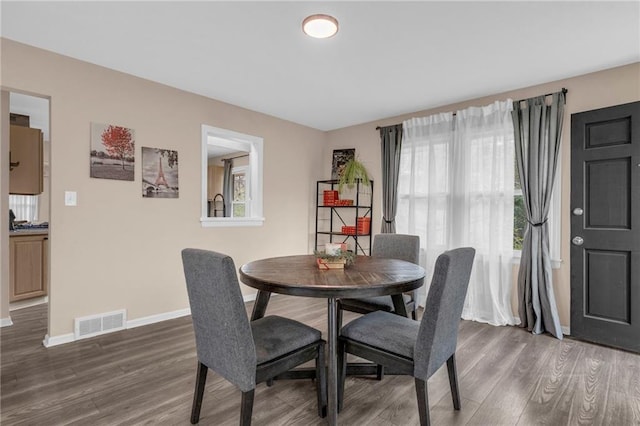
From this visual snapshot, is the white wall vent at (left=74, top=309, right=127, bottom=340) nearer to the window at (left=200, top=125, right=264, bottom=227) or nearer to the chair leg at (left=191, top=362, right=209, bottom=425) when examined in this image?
the window at (left=200, top=125, right=264, bottom=227)

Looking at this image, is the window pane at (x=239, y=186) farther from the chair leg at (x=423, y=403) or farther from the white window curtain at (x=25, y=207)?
the chair leg at (x=423, y=403)

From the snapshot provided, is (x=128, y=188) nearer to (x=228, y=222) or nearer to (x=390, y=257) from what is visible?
(x=228, y=222)

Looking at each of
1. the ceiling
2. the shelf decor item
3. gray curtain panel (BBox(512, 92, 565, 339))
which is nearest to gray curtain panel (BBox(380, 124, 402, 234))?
the shelf decor item

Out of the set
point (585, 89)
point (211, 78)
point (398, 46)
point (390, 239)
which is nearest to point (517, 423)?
point (390, 239)

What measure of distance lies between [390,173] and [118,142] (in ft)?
9.96

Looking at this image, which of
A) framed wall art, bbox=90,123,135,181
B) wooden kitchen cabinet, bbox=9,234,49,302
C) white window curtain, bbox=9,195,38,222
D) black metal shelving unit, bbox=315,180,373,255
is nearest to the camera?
framed wall art, bbox=90,123,135,181

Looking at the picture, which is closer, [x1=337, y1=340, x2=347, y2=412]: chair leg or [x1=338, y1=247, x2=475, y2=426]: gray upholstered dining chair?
[x1=338, y1=247, x2=475, y2=426]: gray upholstered dining chair

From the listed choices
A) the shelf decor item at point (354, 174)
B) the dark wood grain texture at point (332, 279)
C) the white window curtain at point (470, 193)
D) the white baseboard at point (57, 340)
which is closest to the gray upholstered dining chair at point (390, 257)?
the dark wood grain texture at point (332, 279)

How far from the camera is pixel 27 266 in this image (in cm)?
391

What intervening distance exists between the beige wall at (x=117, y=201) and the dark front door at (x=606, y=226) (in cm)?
345

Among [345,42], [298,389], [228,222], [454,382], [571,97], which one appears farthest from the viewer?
[228,222]

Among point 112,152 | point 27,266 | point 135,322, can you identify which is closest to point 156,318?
point 135,322

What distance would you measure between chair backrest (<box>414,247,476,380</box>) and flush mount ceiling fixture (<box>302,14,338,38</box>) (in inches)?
65.1

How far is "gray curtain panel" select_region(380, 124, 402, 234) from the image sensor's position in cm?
416
